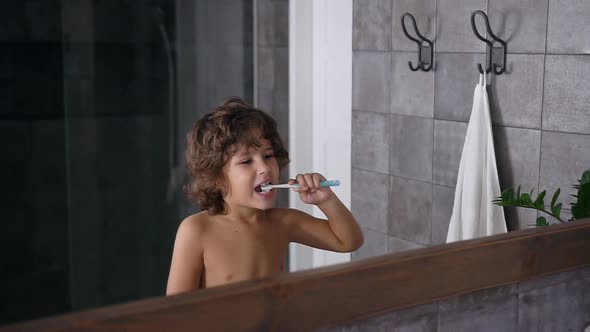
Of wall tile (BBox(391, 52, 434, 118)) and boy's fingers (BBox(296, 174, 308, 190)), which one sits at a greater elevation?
wall tile (BBox(391, 52, 434, 118))

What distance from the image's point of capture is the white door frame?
1325 millimetres

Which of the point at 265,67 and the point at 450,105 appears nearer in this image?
the point at 450,105

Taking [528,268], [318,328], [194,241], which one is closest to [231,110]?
[194,241]

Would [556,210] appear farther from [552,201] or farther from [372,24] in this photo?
[372,24]

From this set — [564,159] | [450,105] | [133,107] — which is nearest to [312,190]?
[450,105]

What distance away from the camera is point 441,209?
1.33 metres

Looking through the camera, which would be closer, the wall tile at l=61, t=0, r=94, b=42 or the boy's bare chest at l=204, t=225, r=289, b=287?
the boy's bare chest at l=204, t=225, r=289, b=287

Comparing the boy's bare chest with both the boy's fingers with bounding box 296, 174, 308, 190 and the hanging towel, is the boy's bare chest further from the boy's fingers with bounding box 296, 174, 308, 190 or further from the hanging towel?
the hanging towel

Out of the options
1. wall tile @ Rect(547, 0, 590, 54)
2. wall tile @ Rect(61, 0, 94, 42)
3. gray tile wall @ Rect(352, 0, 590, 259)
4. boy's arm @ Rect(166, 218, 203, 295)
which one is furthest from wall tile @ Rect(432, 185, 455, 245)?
wall tile @ Rect(61, 0, 94, 42)

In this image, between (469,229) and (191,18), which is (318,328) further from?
(191,18)

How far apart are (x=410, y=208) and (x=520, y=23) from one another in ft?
1.27

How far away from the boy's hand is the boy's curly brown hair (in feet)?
0.14

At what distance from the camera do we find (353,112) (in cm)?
137

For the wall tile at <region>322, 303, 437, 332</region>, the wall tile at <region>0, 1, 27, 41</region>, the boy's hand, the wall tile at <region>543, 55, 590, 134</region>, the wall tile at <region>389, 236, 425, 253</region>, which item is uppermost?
the wall tile at <region>0, 1, 27, 41</region>
